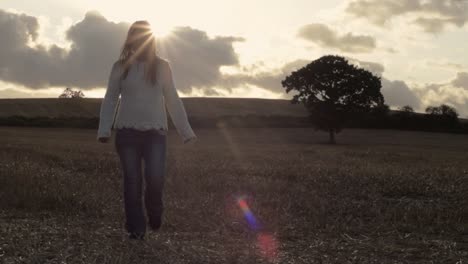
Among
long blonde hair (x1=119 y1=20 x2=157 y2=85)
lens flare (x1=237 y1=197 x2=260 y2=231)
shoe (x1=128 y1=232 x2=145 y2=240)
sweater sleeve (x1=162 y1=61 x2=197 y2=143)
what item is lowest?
lens flare (x1=237 y1=197 x2=260 y2=231)

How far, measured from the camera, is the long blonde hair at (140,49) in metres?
7.02

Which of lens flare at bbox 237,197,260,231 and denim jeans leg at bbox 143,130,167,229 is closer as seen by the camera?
denim jeans leg at bbox 143,130,167,229

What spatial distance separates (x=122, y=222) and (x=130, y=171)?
7.36 feet

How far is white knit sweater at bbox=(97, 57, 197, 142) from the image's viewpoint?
6910mm

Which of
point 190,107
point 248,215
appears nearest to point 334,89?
point 190,107

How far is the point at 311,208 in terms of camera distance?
1127cm

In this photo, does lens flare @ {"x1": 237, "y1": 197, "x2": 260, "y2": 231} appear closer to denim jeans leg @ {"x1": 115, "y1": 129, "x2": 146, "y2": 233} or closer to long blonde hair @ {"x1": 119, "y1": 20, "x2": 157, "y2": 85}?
denim jeans leg @ {"x1": 115, "y1": 129, "x2": 146, "y2": 233}

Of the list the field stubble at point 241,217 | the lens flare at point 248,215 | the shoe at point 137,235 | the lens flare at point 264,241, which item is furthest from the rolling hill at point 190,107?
the shoe at point 137,235

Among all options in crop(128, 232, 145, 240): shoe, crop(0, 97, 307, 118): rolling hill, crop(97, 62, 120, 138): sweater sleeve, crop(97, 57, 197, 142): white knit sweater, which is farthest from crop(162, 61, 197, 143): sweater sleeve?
crop(0, 97, 307, 118): rolling hill

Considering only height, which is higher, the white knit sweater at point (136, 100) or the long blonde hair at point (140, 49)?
the long blonde hair at point (140, 49)

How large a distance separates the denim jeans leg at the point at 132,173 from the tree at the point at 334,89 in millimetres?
55884

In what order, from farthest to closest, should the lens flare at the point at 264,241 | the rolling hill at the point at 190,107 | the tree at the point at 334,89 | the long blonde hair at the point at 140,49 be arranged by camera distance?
the rolling hill at the point at 190,107, the tree at the point at 334,89, the lens flare at the point at 264,241, the long blonde hair at the point at 140,49

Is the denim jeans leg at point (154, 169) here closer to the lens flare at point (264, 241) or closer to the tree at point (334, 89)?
the lens flare at point (264, 241)

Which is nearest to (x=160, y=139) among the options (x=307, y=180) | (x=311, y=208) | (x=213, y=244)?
(x=213, y=244)
